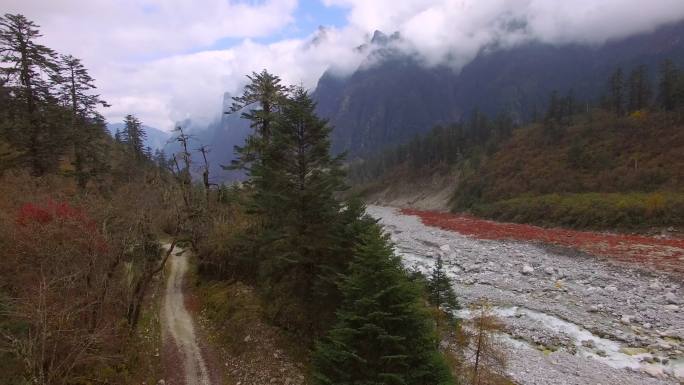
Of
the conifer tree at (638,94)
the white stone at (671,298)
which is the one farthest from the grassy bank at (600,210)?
the conifer tree at (638,94)

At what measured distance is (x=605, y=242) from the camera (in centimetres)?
3850

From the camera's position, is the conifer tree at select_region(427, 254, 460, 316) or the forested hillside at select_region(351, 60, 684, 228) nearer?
the conifer tree at select_region(427, 254, 460, 316)

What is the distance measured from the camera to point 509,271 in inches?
1209

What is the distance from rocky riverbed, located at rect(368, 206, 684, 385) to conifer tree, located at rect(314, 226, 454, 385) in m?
7.68

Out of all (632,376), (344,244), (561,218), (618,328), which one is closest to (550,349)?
(632,376)

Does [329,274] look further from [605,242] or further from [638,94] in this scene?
[638,94]

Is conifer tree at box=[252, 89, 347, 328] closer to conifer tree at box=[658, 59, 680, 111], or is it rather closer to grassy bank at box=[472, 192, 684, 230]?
grassy bank at box=[472, 192, 684, 230]

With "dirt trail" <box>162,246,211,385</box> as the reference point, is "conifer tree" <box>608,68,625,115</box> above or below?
above

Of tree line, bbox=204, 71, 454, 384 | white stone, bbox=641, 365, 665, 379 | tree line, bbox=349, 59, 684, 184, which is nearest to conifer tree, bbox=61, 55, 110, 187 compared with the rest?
tree line, bbox=204, 71, 454, 384

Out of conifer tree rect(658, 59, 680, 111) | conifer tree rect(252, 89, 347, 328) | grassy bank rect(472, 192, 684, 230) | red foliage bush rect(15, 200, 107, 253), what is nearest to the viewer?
red foliage bush rect(15, 200, 107, 253)

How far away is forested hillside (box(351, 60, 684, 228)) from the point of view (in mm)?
48531

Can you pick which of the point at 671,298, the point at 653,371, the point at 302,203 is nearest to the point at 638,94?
the point at 671,298

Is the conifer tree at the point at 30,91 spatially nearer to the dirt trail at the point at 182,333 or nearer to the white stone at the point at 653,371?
the dirt trail at the point at 182,333

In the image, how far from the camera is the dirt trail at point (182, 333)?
46.5 feet
